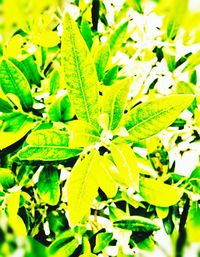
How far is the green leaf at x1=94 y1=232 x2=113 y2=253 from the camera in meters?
0.87

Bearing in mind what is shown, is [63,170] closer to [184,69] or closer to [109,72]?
[109,72]

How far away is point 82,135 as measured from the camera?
0.71 meters

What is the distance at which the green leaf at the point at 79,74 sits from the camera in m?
0.64

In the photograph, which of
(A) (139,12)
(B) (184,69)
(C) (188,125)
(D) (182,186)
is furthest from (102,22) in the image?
(D) (182,186)

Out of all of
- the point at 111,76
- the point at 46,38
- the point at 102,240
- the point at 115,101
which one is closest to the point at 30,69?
the point at 46,38

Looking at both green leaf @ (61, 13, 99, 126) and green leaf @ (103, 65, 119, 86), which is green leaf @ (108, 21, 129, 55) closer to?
green leaf @ (103, 65, 119, 86)

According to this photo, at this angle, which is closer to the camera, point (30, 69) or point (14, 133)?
point (14, 133)

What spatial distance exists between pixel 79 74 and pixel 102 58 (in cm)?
19

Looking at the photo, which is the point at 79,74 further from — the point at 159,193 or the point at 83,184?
the point at 159,193

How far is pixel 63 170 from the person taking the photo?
37.0 inches

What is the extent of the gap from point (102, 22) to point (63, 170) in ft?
1.42

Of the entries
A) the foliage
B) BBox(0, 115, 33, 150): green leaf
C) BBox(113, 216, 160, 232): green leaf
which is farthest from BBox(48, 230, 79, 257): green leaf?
BBox(0, 115, 33, 150): green leaf

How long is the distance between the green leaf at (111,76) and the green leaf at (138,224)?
29cm

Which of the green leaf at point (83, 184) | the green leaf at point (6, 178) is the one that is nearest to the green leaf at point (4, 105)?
the green leaf at point (6, 178)
